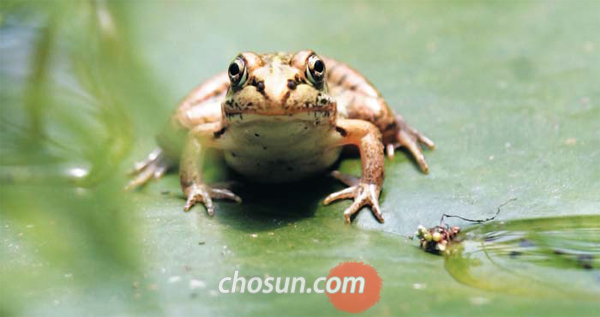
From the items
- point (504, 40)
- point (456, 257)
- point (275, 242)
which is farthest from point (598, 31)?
point (275, 242)

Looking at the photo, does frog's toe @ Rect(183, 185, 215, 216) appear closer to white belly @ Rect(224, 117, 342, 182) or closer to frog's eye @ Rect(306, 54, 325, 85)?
white belly @ Rect(224, 117, 342, 182)

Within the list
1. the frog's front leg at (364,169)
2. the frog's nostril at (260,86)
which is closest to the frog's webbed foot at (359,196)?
the frog's front leg at (364,169)

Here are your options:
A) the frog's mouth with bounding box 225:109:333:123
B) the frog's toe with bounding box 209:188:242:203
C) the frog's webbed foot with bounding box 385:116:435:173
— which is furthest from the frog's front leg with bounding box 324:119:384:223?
the frog's toe with bounding box 209:188:242:203

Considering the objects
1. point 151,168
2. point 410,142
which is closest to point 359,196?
point 410,142

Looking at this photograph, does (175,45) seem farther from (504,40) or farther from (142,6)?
(504,40)

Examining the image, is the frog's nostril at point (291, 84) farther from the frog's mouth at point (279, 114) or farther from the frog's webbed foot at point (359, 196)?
the frog's webbed foot at point (359, 196)

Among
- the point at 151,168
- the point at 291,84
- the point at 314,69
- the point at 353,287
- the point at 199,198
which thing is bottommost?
the point at 353,287

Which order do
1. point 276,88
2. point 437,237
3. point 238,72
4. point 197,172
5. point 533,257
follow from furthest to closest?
point 197,172
point 238,72
point 276,88
point 437,237
point 533,257

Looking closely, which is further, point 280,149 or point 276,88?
point 280,149

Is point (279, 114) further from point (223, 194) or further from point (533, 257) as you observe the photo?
point (533, 257)
